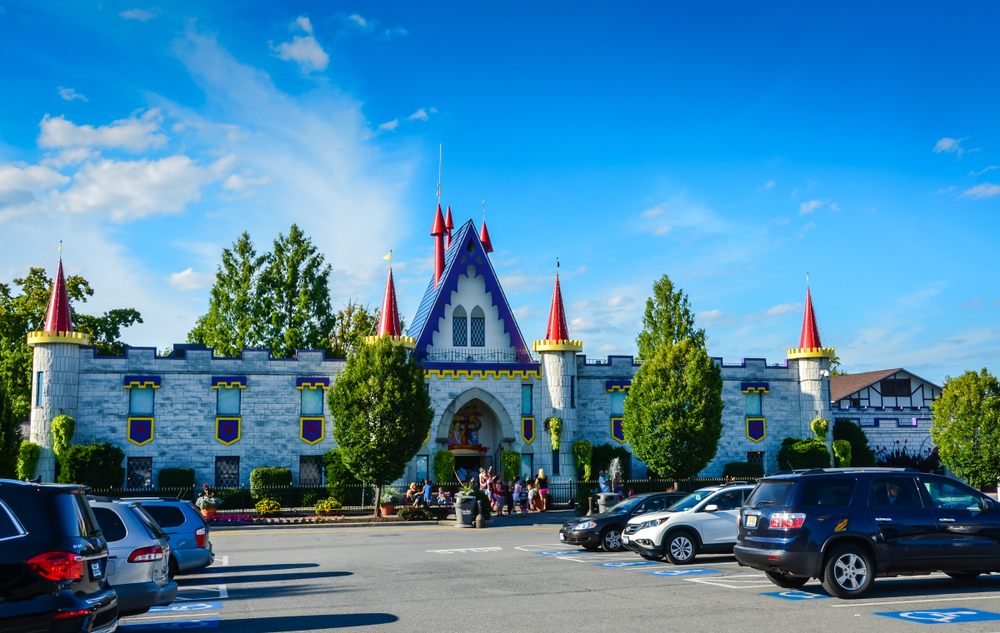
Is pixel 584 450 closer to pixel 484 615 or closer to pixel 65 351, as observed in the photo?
pixel 65 351

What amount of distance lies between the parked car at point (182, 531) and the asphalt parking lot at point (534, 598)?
0.37m

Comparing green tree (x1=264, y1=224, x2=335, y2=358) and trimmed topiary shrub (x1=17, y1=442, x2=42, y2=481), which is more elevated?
green tree (x1=264, y1=224, x2=335, y2=358)

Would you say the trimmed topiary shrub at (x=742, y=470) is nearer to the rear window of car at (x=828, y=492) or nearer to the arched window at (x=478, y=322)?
the arched window at (x=478, y=322)

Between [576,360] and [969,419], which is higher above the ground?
[576,360]

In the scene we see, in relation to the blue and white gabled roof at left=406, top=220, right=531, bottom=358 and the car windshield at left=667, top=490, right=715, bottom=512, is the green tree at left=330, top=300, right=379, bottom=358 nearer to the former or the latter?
the blue and white gabled roof at left=406, top=220, right=531, bottom=358

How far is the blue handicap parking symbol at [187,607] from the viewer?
11461mm

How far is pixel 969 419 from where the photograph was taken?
103ft

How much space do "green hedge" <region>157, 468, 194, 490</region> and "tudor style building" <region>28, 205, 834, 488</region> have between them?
2.46ft

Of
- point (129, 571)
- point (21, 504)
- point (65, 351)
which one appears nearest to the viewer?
point (21, 504)

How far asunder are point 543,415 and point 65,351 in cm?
2019

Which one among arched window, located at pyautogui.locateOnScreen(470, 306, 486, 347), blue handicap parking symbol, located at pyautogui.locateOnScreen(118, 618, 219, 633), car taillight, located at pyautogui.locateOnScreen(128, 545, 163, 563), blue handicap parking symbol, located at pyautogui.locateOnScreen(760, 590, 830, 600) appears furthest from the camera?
arched window, located at pyautogui.locateOnScreen(470, 306, 486, 347)

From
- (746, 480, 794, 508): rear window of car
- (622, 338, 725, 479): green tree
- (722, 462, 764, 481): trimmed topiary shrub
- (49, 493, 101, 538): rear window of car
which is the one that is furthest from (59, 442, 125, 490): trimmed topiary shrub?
(746, 480, 794, 508): rear window of car

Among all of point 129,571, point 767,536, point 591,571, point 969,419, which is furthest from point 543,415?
point 129,571

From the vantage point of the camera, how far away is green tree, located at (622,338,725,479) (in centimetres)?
3294
